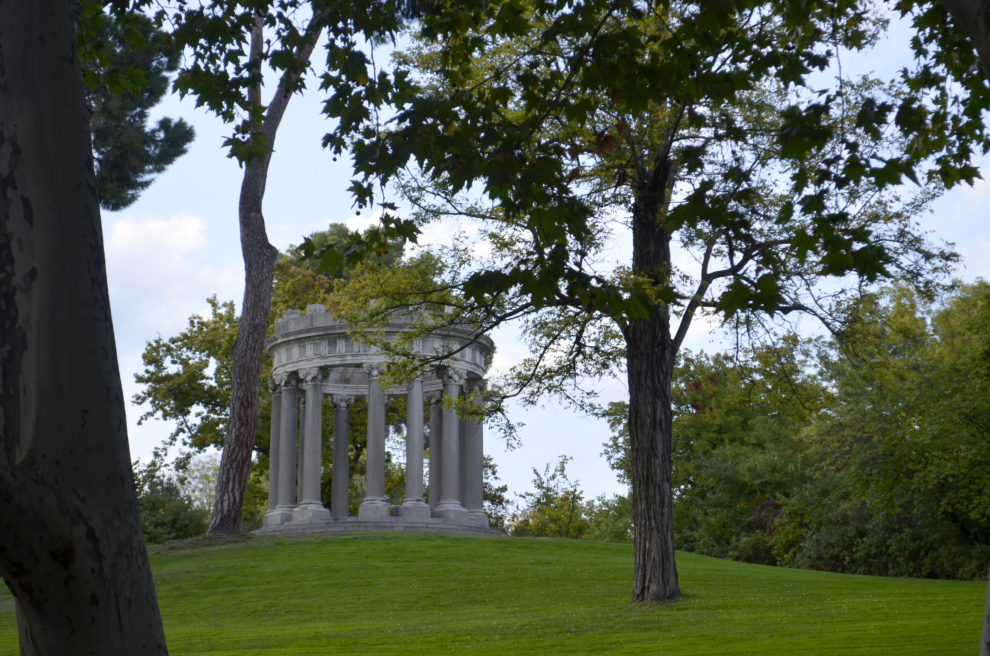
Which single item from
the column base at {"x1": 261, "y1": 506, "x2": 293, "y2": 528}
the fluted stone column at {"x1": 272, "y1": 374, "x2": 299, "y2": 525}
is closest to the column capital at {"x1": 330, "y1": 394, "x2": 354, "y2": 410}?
the fluted stone column at {"x1": 272, "y1": 374, "x2": 299, "y2": 525}

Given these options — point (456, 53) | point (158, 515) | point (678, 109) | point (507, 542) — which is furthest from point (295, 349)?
point (456, 53)

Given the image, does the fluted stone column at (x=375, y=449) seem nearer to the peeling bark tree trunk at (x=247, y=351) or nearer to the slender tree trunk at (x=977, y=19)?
the peeling bark tree trunk at (x=247, y=351)

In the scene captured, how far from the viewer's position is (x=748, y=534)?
39500 mm

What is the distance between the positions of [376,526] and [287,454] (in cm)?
527

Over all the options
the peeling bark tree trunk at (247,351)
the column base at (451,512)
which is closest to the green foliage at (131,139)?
the peeling bark tree trunk at (247,351)

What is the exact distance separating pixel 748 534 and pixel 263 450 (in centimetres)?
2380

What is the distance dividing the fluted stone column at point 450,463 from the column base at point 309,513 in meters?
4.40

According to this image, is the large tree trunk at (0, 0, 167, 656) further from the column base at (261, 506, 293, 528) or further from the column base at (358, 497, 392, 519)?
the column base at (261, 506, 293, 528)

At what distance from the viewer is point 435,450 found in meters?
38.3

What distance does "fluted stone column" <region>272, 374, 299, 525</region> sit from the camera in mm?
36531

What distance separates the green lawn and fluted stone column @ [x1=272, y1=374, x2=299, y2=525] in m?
5.91

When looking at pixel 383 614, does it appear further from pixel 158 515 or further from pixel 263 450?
pixel 263 450

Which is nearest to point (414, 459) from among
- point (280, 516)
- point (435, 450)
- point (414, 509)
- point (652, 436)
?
point (414, 509)

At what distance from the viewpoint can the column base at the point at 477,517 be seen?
37062mm
